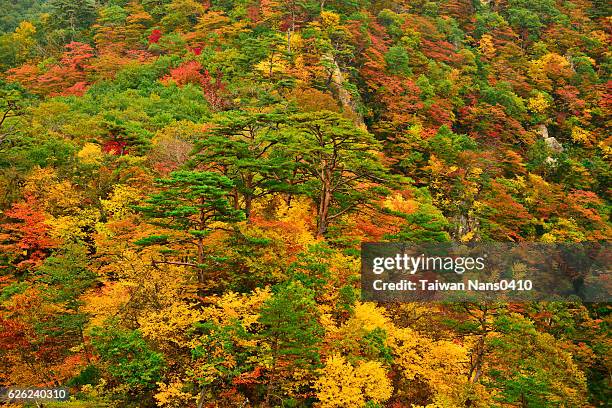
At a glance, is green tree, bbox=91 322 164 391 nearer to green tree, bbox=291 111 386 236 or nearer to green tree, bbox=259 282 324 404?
green tree, bbox=259 282 324 404

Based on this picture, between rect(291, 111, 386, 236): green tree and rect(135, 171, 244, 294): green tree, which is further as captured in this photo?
rect(291, 111, 386, 236): green tree

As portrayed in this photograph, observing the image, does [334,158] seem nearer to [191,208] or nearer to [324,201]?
[324,201]

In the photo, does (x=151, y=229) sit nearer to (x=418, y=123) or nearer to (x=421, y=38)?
(x=418, y=123)

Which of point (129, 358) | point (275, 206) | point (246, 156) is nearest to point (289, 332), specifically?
point (129, 358)

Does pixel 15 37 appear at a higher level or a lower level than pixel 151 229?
higher

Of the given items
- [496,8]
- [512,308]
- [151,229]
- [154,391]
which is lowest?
[512,308]

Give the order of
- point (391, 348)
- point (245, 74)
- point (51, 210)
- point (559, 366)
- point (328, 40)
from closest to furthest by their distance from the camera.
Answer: point (391, 348)
point (559, 366)
point (51, 210)
point (245, 74)
point (328, 40)

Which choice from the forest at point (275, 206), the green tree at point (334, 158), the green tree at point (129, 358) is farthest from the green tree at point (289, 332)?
the green tree at point (334, 158)

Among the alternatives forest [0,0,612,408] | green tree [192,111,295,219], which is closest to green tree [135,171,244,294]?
forest [0,0,612,408]

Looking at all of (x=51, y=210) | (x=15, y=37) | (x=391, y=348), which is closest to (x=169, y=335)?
(x=391, y=348)
